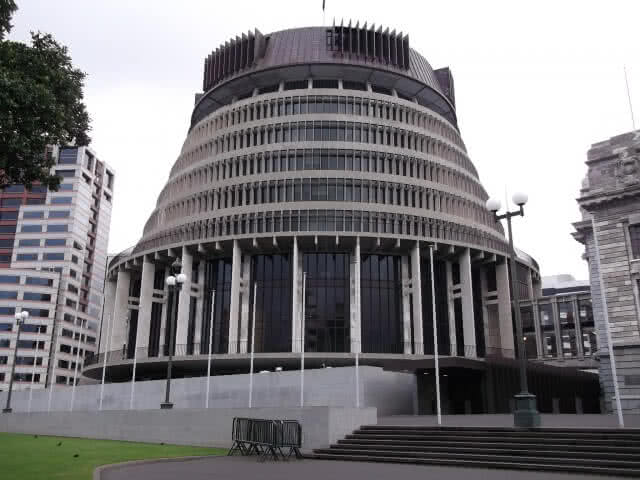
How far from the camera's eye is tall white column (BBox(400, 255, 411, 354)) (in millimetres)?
58472

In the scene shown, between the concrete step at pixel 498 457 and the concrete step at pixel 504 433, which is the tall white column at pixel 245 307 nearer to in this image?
the concrete step at pixel 504 433

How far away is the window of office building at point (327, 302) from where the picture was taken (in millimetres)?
57781

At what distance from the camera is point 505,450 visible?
20.1 meters

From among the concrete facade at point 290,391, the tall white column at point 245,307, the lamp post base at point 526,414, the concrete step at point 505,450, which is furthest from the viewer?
the tall white column at point 245,307

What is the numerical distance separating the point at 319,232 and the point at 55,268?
8979 cm

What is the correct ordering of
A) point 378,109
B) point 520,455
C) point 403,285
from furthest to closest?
point 378,109 → point 403,285 → point 520,455

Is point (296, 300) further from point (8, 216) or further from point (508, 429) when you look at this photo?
point (8, 216)

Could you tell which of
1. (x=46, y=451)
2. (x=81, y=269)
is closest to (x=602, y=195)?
(x=46, y=451)

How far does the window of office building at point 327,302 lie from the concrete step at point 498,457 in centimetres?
3423

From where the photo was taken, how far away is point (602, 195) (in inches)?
1438

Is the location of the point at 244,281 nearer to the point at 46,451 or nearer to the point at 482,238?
the point at 482,238

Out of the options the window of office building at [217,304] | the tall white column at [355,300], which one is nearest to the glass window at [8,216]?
the window of office building at [217,304]

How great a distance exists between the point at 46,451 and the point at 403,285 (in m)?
42.1

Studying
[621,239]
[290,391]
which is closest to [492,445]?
[290,391]
